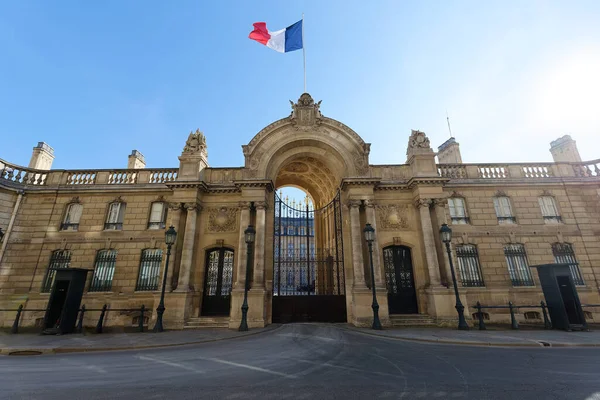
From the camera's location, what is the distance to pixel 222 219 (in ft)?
56.9

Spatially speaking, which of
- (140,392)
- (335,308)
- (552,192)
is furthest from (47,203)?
(552,192)

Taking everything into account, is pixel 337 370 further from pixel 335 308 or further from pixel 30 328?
pixel 30 328

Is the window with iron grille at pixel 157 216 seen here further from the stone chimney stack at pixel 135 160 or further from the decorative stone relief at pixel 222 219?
the stone chimney stack at pixel 135 160

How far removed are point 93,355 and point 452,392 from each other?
10566mm

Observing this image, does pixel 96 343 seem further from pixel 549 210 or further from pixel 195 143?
pixel 549 210

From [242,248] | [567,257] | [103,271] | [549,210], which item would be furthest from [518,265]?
[103,271]

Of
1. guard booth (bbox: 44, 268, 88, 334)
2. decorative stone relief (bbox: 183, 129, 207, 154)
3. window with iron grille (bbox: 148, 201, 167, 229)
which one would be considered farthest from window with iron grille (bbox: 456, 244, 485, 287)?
guard booth (bbox: 44, 268, 88, 334)

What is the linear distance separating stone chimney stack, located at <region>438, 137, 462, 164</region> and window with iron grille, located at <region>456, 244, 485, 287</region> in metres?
8.31

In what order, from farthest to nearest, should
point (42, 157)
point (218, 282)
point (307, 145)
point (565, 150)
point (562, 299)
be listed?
point (565, 150) → point (42, 157) → point (307, 145) → point (218, 282) → point (562, 299)

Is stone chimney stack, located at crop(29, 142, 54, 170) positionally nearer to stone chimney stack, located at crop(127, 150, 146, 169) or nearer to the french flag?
stone chimney stack, located at crop(127, 150, 146, 169)

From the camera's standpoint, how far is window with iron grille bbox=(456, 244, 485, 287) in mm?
16802

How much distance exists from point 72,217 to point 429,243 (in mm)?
23517

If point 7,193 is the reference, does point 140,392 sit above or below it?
below

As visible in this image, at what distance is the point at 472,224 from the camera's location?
17.8m
